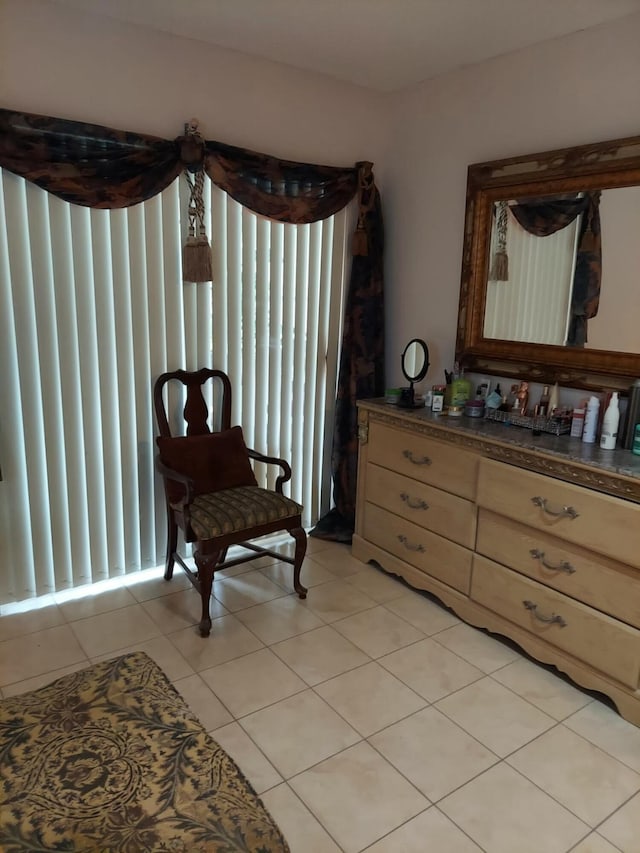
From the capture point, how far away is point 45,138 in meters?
2.46

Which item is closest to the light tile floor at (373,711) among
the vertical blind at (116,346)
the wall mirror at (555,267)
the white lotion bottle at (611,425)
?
the vertical blind at (116,346)

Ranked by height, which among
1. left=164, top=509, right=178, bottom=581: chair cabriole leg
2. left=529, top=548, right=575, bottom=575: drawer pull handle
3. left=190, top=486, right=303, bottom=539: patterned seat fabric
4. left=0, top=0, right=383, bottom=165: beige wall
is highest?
left=0, top=0, right=383, bottom=165: beige wall

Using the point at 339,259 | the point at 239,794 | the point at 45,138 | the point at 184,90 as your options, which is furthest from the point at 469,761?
the point at 184,90

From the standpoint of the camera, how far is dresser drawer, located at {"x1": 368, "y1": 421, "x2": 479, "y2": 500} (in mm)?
2699

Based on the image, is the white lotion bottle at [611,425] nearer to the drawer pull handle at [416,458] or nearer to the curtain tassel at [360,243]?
the drawer pull handle at [416,458]

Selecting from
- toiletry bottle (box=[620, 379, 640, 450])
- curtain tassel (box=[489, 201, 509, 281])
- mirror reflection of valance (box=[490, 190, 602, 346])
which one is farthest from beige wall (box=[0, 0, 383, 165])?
toiletry bottle (box=[620, 379, 640, 450])

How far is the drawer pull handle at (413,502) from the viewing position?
295cm

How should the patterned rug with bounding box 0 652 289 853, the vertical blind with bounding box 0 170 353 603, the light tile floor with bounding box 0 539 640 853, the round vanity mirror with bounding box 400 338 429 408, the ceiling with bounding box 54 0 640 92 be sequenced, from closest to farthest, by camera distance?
the patterned rug with bounding box 0 652 289 853 < the light tile floor with bounding box 0 539 640 853 < the ceiling with bounding box 54 0 640 92 < the vertical blind with bounding box 0 170 353 603 < the round vanity mirror with bounding box 400 338 429 408

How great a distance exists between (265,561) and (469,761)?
5.45ft

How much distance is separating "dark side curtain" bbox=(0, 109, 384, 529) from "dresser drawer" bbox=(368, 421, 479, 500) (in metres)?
0.40

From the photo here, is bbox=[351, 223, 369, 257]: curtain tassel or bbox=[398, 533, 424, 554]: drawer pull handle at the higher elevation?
bbox=[351, 223, 369, 257]: curtain tassel

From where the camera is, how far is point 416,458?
295 cm

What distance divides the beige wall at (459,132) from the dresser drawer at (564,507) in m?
0.92

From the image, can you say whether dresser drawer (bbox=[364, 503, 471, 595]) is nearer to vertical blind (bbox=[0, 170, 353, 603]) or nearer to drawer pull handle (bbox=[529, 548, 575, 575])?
drawer pull handle (bbox=[529, 548, 575, 575])
